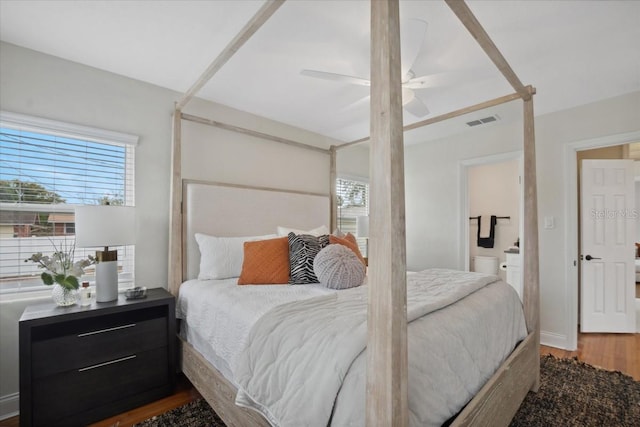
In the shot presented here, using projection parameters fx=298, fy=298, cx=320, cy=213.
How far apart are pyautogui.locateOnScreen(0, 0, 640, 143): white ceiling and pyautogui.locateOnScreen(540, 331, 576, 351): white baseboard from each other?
8.04 feet

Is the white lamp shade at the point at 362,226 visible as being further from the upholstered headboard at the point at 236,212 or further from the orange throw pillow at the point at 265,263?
the orange throw pillow at the point at 265,263

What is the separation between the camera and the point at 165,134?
268 cm

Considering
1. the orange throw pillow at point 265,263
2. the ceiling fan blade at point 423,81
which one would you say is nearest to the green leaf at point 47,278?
the orange throw pillow at point 265,263

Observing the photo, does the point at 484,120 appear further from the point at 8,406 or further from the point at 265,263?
the point at 8,406

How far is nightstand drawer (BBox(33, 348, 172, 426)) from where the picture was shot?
173 centimetres

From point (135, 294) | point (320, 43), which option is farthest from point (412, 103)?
point (135, 294)

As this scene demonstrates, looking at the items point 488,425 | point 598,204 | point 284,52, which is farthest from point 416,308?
point 598,204

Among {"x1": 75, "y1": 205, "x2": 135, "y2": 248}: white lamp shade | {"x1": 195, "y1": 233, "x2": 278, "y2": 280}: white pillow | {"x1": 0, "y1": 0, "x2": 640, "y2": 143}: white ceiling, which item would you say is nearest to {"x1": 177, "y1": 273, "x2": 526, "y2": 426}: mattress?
{"x1": 195, "y1": 233, "x2": 278, "y2": 280}: white pillow

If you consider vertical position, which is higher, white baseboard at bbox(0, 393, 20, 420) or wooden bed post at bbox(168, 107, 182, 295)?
wooden bed post at bbox(168, 107, 182, 295)

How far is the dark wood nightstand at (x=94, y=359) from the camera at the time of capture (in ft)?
5.62

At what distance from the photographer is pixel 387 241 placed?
Result: 808 millimetres

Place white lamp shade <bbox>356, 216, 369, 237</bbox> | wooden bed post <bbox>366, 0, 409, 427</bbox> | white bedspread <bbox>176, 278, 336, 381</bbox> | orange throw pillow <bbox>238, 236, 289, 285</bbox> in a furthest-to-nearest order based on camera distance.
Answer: white lamp shade <bbox>356, 216, 369, 237</bbox> → orange throw pillow <bbox>238, 236, 289, 285</bbox> → white bedspread <bbox>176, 278, 336, 381</bbox> → wooden bed post <bbox>366, 0, 409, 427</bbox>

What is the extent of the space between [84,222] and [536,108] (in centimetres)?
419

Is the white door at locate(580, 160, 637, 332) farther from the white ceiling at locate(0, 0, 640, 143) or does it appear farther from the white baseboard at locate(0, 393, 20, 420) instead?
the white baseboard at locate(0, 393, 20, 420)
